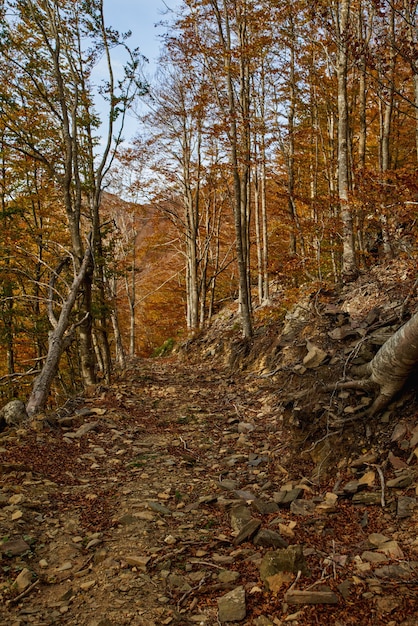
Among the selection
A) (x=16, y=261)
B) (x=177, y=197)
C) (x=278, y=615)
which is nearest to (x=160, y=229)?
(x=177, y=197)

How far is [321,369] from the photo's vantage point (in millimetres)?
5590

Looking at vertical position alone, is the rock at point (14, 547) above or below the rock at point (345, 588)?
below

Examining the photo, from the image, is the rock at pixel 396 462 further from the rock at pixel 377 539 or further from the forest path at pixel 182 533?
the rock at pixel 377 539

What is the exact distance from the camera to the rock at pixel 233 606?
2.60 m

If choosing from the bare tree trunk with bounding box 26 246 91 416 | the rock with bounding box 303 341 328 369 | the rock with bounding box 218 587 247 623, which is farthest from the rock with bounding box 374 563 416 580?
the bare tree trunk with bounding box 26 246 91 416

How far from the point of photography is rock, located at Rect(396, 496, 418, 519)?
329 centimetres

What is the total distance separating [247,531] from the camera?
139 inches

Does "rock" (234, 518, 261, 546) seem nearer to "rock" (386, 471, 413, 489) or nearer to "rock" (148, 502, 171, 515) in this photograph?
"rock" (148, 502, 171, 515)

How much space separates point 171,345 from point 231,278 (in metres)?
6.12

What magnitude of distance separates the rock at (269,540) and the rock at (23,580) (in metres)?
1.73

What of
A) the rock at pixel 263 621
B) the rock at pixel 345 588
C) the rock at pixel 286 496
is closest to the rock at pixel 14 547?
the rock at pixel 263 621

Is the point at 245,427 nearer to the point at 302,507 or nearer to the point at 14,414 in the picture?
the point at 302,507

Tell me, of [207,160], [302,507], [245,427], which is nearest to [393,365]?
[302,507]

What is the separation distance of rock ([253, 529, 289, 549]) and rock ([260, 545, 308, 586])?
0.35m
